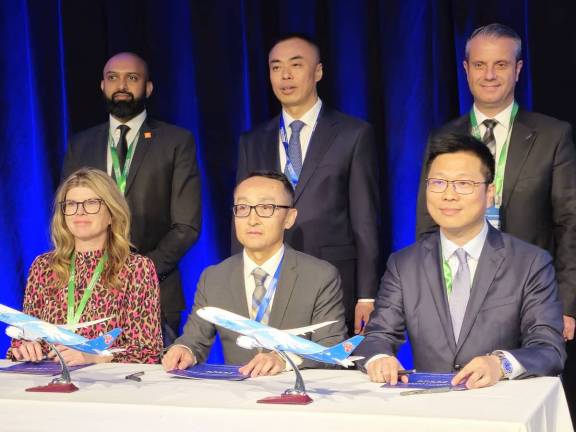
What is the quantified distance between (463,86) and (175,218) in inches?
56.7

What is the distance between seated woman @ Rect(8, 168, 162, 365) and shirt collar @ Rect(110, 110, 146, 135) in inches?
28.8

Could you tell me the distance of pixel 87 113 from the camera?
5.43 metres

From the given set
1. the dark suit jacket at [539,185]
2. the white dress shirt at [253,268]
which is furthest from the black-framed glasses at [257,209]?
the dark suit jacket at [539,185]

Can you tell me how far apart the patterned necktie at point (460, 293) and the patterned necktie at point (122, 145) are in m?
1.88

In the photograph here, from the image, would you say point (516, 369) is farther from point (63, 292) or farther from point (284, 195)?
point (63, 292)

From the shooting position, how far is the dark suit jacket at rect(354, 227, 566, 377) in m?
3.02

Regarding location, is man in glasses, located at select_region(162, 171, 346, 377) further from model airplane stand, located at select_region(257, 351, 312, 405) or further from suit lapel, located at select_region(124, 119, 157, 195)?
suit lapel, located at select_region(124, 119, 157, 195)

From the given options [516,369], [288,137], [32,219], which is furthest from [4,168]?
[516,369]

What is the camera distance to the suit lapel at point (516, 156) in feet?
12.6

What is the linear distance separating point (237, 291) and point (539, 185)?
1.26m

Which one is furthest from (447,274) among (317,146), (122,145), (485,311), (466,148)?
(122,145)

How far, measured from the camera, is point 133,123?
14.8ft

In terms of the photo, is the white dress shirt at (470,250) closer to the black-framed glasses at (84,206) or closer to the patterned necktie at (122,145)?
the black-framed glasses at (84,206)

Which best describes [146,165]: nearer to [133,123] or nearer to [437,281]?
[133,123]
